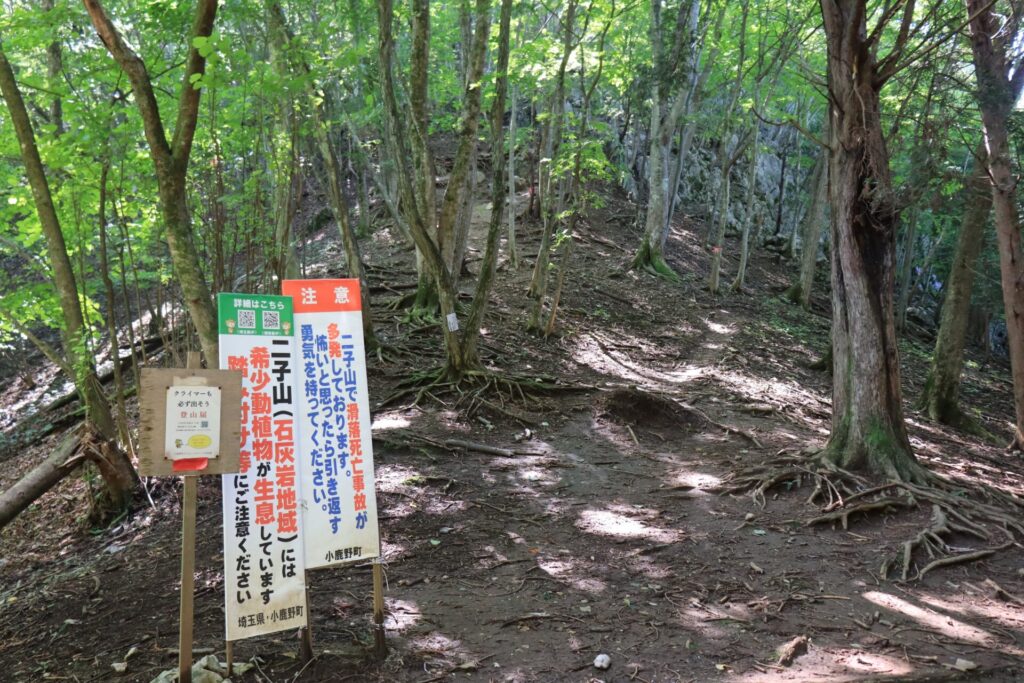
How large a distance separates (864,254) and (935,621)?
374 centimetres

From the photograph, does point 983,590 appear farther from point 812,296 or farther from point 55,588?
point 812,296

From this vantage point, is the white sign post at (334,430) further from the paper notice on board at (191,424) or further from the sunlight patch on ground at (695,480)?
the sunlight patch on ground at (695,480)

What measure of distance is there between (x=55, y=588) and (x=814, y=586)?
590 cm

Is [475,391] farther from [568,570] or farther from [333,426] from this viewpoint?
[333,426]

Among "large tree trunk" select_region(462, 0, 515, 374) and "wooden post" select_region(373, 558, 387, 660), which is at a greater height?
"large tree trunk" select_region(462, 0, 515, 374)

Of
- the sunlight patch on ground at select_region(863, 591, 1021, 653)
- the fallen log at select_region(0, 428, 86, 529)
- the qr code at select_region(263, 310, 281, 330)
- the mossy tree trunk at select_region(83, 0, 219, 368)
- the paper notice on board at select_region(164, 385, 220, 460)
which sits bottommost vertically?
the sunlight patch on ground at select_region(863, 591, 1021, 653)

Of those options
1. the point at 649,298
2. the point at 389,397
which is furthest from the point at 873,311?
the point at 649,298

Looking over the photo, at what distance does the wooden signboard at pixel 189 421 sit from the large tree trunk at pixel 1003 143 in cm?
923

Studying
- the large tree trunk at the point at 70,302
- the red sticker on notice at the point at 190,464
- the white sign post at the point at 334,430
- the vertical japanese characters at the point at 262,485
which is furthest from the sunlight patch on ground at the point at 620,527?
the large tree trunk at the point at 70,302

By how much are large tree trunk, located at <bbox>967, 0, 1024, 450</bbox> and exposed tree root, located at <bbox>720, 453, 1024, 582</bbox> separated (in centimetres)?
325

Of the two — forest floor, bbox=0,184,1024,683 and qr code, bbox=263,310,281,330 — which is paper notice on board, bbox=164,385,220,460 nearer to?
qr code, bbox=263,310,281,330

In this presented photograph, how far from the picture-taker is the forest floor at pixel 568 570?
391 centimetres

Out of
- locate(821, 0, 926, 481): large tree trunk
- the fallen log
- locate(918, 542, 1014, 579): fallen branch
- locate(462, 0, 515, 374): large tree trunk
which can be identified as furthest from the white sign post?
locate(821, 0, 926, 481): large tree trunk

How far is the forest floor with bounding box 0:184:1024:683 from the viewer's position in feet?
12.8
